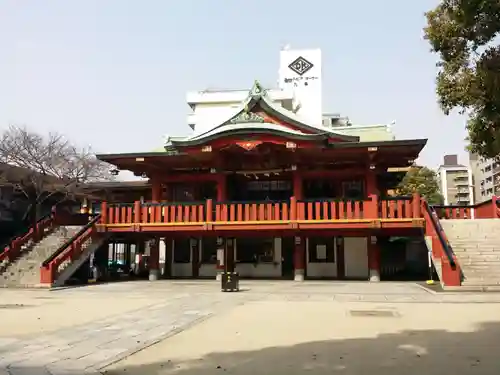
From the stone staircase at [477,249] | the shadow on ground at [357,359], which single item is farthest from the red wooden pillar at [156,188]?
the shadow on ground at [357,359]

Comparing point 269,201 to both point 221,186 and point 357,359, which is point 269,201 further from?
point 357,359

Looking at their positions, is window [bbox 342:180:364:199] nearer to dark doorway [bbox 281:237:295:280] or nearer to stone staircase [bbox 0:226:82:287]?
dark doorway [bbox 281:237:295:280]

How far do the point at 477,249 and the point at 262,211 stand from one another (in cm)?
850

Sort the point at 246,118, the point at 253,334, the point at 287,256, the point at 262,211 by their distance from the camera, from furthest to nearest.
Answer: the point at 287,256 < the point at 246,118 < the point at 262,211 < the point at 253,334

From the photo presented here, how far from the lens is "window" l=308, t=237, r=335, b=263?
2394 cm

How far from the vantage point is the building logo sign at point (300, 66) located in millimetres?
48062

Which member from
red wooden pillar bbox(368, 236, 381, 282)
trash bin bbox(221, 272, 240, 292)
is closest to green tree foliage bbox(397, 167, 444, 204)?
red wooden pillar bbox(368, 236, 381, 282)

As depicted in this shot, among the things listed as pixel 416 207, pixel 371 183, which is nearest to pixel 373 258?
pixel 416 207

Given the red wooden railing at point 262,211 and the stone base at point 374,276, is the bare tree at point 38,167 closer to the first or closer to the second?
the red wooden railing at point 262,211

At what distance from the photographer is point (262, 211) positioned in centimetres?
2155

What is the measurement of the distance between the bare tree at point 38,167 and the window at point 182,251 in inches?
258

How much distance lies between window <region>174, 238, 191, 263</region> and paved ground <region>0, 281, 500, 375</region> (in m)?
10.5

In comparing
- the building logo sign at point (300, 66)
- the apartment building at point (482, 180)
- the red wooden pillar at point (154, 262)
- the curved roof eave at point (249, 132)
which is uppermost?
the building logo sign at point (300, 66)

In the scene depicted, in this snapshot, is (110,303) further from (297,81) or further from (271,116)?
(297,81)
